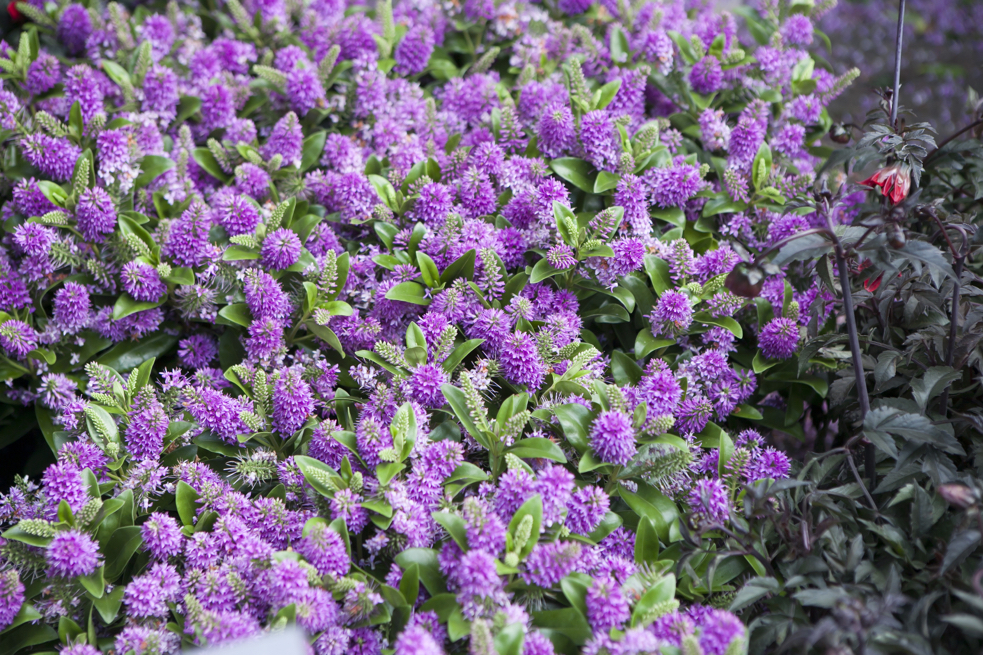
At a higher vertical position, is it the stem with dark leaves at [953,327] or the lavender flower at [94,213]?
the stem with dark leaves at [953,327]

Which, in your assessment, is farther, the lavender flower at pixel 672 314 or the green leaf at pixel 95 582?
the lavender flower at pixel 672 314

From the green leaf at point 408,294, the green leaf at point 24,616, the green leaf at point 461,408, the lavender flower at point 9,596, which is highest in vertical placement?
the green leaf at point 408,294

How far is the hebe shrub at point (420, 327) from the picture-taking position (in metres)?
1.24

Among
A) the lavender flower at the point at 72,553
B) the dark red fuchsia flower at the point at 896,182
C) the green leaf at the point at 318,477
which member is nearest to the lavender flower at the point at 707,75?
the dark red fuchsia flower at the point at 896,182

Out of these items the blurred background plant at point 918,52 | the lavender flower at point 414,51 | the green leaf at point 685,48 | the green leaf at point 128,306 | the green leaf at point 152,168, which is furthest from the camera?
the blurred background plant at point 918,52

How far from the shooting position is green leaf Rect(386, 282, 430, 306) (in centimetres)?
162

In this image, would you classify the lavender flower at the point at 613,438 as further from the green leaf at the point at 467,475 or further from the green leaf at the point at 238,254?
the green leaf at the point at 238,254

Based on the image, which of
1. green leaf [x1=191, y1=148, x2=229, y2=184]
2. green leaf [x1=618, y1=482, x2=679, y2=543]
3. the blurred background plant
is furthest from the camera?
the blurred background plant

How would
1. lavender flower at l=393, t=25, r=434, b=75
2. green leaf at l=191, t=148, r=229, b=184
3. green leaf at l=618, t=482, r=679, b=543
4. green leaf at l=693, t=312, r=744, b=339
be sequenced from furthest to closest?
lavender flower at l=393, t=25, r=434, b=75
green leaf at l=191, t=148, r=229, b=184
green leaf at l=693, t=312, r=744, b=339
green leaf at l=618, t=482, r=679, b=543

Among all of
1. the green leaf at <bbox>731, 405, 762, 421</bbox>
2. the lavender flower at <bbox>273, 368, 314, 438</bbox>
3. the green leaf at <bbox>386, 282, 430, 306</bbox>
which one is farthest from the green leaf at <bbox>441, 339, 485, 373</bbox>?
the green leaf at <bbox>731, 405, 762, 421</bbox>

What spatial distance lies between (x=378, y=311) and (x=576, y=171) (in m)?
0.63

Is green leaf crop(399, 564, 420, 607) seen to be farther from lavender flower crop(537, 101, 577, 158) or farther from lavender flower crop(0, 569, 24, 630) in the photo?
lavender flower crop(537, 101, 577, 158)

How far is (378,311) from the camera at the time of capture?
1.70 meters

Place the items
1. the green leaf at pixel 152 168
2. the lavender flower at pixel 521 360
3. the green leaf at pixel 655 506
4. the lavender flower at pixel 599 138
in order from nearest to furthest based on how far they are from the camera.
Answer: the green leaf at pixel 655 506 < the lavender flower at pixel 521 360 < the lavender flower at pixel 599 138 < the green leaf at pixel 152 168
